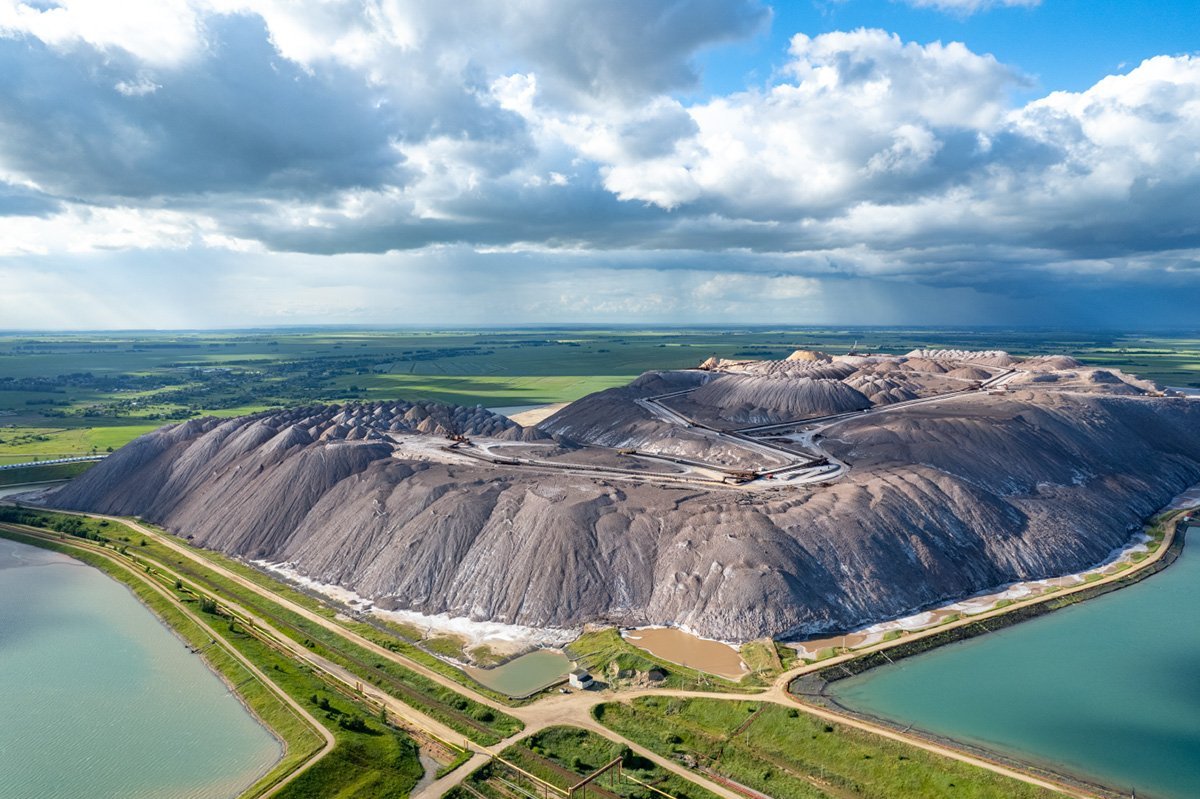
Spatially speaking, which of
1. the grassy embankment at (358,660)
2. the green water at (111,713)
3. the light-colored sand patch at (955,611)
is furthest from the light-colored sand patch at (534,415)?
the light-colored sand patch at (955,611)

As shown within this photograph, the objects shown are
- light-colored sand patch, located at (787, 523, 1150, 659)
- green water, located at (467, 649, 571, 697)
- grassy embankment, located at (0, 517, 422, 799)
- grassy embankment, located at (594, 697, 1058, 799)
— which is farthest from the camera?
light-colored sand patch, located at (787, 523, 1150, 659)

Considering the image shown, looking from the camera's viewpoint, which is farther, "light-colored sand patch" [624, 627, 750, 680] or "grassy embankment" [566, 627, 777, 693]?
"light-colored sand patch" [624, 627, 750, 680]

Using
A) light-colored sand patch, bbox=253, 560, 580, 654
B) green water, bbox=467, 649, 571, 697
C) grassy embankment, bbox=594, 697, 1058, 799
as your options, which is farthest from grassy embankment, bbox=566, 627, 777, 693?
light-colored sand patch, bbox=253, 560, 580, 654

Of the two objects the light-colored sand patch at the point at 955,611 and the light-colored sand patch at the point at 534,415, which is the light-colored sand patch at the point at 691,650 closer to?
the light-colored sand patch at the point at 955,611

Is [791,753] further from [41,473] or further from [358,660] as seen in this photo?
[41,473]

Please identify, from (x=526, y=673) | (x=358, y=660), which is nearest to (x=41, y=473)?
(x=358, y=660)

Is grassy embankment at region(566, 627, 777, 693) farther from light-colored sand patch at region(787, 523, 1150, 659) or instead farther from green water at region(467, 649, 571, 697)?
light-colored sand patch at region(787, 523, 1150, 659)

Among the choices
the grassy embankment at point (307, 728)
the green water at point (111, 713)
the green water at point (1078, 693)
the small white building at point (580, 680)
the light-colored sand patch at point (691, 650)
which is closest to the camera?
the grassy embankment at point (307, 728)
